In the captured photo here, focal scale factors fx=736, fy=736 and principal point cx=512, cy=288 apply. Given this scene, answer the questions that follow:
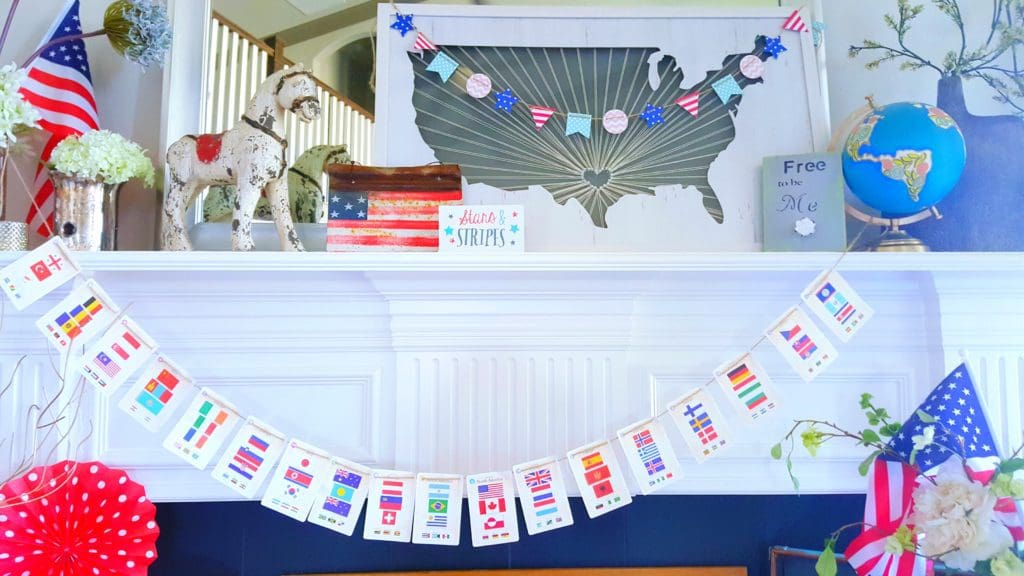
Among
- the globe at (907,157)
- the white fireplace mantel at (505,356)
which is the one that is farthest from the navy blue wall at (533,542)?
the globe at (907,157)

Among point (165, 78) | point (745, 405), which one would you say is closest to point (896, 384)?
point (745, 405)

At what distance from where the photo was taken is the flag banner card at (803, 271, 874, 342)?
1183mm

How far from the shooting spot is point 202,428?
120cm

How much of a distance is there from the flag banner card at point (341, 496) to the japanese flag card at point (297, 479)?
0.01 metres

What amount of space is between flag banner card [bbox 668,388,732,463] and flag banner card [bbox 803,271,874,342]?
0.74ft

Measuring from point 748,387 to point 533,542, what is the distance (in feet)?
1.69

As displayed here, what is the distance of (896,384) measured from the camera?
1.31 meters

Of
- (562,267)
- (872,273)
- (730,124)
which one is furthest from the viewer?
(730,124)

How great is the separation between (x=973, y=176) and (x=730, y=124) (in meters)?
0.43

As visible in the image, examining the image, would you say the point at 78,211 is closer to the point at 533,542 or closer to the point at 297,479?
the point at 297,479

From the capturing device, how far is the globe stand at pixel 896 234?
50.1 inches

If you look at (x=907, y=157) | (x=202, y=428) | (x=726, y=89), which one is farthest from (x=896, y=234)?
(x=202, y=428)

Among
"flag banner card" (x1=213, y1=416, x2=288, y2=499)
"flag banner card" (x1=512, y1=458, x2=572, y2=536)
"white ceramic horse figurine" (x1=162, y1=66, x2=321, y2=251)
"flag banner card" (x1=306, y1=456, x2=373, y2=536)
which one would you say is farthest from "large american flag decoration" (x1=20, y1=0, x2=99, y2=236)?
"flag banner card" (x1=512, y1=458, x2=572, y2=536)

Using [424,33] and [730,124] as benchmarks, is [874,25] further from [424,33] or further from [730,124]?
[424,33]
